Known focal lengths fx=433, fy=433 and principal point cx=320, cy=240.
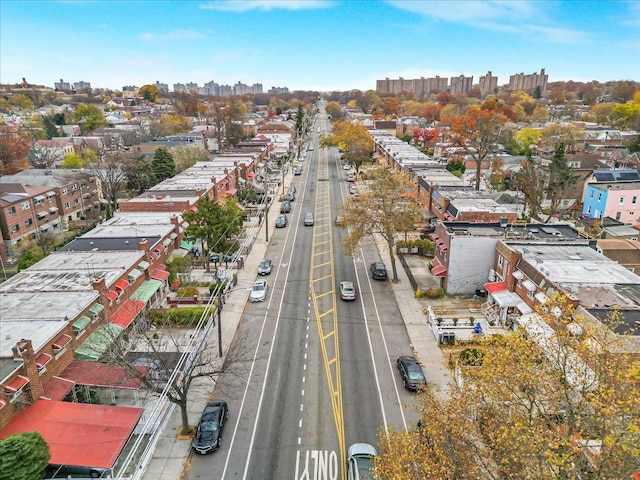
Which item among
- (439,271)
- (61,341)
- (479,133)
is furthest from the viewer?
(479,133)

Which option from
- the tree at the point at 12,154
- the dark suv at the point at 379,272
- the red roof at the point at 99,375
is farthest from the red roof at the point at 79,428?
the tree at the point at 12,154

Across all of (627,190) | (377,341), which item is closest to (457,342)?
(377,341)

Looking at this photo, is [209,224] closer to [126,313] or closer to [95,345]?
[126,313]

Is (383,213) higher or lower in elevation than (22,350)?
higher

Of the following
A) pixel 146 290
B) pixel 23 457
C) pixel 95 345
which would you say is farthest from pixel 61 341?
pixel 146 290

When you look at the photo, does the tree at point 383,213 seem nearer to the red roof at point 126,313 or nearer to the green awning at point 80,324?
the red roof at point 126,313

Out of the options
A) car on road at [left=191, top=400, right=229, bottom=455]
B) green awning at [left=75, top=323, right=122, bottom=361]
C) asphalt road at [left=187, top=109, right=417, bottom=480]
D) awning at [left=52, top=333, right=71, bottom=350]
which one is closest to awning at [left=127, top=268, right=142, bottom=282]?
green awning at [left=75, top=323, right=122, bottom=361]

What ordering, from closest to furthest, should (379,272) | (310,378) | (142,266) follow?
(310,378) → (142,266) → (379,272)
